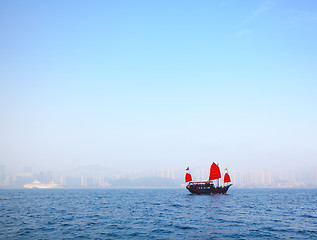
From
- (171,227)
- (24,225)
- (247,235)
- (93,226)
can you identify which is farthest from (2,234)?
(247,235)

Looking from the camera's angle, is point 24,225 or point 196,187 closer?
point 24,225

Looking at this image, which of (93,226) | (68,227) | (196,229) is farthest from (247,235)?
(68,227)

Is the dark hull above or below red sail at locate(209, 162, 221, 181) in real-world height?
below

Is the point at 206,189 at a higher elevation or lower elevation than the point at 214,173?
lower

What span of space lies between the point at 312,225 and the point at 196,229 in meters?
18.7

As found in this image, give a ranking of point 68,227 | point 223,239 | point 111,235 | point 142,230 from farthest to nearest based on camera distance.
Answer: point 68,227
point 142,230
point 111,235
point 223,239

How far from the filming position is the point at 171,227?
3662 cm

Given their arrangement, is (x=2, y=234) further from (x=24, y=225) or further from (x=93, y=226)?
(x=93, y=226)

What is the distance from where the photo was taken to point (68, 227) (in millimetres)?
37031

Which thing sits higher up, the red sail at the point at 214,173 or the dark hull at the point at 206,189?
the red sail at the point at 214,173

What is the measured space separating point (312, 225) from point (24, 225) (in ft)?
144

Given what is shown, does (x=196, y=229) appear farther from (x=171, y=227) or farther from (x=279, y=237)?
(x=279, y=237)

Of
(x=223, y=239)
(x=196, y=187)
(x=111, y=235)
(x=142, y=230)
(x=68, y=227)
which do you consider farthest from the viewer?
(x=196, y=187)

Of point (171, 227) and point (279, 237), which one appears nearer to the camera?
point (279, 237)
